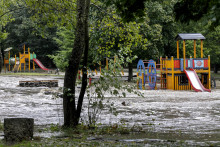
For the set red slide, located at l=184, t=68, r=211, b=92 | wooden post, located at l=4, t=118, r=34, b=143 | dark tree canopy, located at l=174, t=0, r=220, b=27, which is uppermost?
dark tree canopy, located at l=174, t=0, r=220, b=27

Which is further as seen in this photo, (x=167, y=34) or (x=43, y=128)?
(x=167, y=34)

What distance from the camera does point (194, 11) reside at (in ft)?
26.0

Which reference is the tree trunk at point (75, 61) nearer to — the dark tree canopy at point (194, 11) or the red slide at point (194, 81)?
the dark tree canopy at point (194, 11)

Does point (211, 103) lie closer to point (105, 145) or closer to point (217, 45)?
point (105, 145)

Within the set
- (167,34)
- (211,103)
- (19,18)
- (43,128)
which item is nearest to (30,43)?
(19,18)

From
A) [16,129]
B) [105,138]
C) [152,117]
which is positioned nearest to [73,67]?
[105,138]

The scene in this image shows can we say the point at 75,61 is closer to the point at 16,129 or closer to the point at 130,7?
the point at 16,129

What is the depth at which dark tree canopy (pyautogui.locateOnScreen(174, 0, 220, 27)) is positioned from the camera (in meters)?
7.38

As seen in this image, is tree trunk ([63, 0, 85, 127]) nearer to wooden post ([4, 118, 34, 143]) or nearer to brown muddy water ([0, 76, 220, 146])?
brown muddy water ([0, 76, 220, 146])

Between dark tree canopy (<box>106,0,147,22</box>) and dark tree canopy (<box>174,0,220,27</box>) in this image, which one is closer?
dark tree canopy (<box>174,0,220,27</box>)

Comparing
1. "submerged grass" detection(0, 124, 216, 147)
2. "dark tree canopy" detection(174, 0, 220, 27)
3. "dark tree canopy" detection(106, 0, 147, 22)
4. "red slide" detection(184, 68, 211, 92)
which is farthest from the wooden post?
"red slide" detection(184, 68, 211, 92)

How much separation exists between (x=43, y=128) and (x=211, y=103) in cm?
1017

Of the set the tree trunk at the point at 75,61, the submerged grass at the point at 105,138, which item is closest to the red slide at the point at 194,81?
the submerged grass at the point at 105,138

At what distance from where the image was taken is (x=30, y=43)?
214 feet
